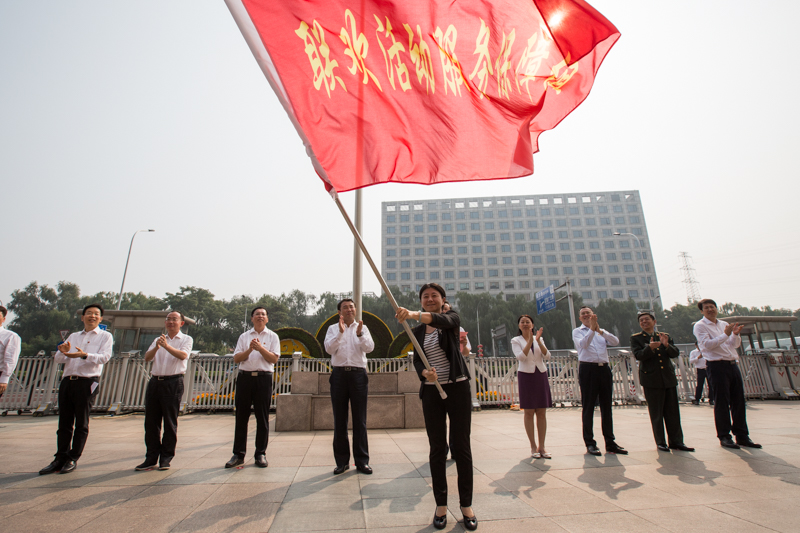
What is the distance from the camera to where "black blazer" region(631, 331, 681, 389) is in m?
5.78

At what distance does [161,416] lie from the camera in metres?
4.92

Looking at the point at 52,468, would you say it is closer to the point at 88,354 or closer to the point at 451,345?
the point at 88,354

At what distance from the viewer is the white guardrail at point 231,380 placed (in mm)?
10430

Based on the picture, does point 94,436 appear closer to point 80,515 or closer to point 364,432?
point 80,515

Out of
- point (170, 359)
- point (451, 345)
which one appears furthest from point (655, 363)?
point (170, 359)

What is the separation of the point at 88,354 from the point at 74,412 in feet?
2.17

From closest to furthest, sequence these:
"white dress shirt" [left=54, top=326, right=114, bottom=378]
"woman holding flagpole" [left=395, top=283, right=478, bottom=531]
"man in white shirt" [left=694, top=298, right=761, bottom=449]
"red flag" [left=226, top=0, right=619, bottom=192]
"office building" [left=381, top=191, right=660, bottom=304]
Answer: "woman holding flagpole" [left=395, top=283, right=478, bottom=531]
"red flag" [left=226, top=0, right=619, bottom=192]
"white dress shirt" [left=54, top=326, right=114, bottom=378]
"man in white shirt" [left=694, top=298, right=761, bottom=449]
"office building" [left=381, top=191, right=660, bottom=304]

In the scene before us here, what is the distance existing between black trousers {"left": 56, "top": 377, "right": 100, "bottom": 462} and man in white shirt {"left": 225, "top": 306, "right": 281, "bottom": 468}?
160 centimetres

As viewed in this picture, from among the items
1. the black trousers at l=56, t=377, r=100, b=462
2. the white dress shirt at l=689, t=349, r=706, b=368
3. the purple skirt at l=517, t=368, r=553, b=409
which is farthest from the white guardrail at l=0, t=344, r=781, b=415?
the black trousers at l=56, t=377, r=100, b=462

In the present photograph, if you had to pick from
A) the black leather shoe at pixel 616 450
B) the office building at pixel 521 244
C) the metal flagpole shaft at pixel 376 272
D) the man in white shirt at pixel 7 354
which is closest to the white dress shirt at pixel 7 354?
the man in white shirt at pixel 7 354

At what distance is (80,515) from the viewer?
10.3 feet

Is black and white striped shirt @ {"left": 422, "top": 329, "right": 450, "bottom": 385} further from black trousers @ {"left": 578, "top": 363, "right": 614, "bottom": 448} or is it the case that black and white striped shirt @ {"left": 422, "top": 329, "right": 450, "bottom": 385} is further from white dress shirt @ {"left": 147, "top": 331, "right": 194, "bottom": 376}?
black trousers @ {"left": 578, "top": 363, "right": 614, "bottom": 448}

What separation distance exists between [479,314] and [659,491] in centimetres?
6561

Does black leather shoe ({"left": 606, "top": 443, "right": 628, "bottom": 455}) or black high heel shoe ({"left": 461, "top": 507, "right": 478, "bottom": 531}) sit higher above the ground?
black leather shoe ({"left": 606, "top": 443, "right": 628, "bottom": 455})
